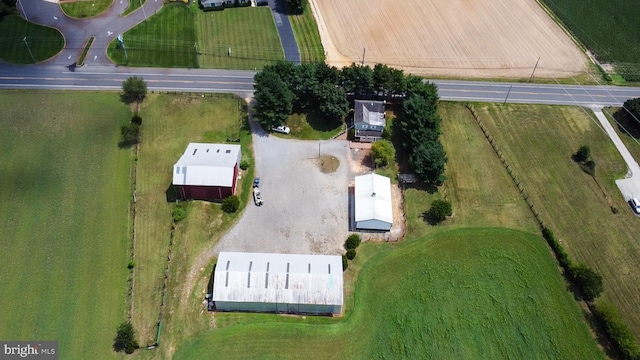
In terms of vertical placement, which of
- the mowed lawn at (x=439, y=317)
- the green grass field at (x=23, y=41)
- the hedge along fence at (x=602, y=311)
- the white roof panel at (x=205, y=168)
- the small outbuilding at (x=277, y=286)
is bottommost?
the mowed lawn at (x=439, y=317)

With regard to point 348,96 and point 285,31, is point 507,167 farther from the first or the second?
point 285,31

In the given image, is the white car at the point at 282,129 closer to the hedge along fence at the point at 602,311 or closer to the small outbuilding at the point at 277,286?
the small outbuilding at the point at 277,286

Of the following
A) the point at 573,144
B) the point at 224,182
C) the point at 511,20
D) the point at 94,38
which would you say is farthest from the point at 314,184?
the point at 511,20

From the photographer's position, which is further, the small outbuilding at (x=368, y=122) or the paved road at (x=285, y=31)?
the paved road at (x=285, y=31)

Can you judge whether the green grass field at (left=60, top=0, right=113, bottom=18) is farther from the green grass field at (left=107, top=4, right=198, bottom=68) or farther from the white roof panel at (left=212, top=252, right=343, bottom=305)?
the white roof panel at (left=212, top=252, right=343, bottom=305)

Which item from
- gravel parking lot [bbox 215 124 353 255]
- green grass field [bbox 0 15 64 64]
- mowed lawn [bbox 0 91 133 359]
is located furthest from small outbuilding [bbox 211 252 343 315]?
green grass field [bbox 0 15 64 64]

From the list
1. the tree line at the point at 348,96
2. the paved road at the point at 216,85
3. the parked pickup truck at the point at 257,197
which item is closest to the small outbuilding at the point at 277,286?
the parked pickup truck at the point at 257,197
